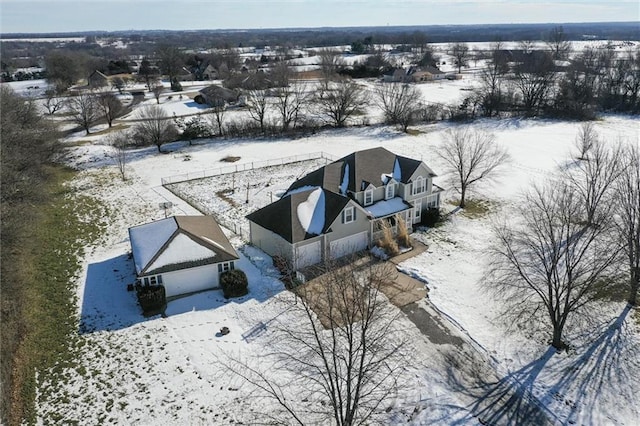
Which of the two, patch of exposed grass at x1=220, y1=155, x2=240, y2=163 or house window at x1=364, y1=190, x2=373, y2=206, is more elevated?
house window at x1=364, y1=190, x2=373, y2=206

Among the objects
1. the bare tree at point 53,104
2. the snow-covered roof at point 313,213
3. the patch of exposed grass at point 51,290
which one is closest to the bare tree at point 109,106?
the bare tree at point 53,104

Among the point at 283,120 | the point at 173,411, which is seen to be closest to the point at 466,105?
the point at 283,120

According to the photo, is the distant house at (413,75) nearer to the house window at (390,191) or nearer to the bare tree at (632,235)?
the house window at (390,191)

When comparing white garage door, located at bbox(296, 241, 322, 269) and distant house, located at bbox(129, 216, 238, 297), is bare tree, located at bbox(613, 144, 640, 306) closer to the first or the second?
white garage door, located at bbox(296, 241, 322, 269)

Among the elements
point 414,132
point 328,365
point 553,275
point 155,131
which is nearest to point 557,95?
point 414,132

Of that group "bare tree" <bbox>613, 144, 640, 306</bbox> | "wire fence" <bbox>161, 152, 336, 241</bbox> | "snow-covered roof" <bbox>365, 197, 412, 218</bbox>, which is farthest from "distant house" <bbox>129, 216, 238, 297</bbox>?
"bare tree" <bbox>613, 144, 640, 306</bbox>

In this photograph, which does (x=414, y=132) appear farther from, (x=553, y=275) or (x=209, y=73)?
(x=209, y=73)
